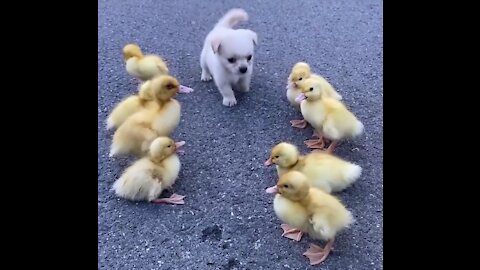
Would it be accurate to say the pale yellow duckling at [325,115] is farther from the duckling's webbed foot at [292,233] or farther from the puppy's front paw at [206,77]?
the puppy's front paw at [206,77]

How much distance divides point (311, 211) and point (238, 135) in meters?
0.46

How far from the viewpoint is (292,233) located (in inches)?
48.4

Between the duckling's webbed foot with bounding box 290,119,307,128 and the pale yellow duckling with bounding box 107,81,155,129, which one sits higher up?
the pale yellow duckling with bounding box 107,81,155,129

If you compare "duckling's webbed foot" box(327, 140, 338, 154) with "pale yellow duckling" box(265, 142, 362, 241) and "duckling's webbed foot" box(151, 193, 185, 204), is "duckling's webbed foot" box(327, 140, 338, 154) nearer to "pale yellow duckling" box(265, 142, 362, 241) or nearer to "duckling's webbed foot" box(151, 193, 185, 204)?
Result: "pale yellow duckling" box(265, 142, 362, 241)

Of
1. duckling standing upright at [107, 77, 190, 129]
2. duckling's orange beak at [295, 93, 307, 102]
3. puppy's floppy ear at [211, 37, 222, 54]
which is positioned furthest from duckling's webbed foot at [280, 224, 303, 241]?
puppy's floppy ear at [211, 37, 222, 54]

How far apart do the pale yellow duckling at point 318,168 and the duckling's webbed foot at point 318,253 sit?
80 mm

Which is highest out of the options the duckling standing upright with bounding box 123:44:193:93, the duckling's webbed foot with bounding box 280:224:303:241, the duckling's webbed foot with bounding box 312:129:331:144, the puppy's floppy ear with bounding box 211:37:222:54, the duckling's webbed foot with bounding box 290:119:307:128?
the puppy's floppy ear with bounding box 211:37:222:54

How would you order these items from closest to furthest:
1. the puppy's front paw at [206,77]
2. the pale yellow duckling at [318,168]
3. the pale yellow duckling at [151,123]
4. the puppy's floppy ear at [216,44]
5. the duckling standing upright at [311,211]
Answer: the duckling standing upright at [311,211], the pale yellow duckling at [318,168], the pale yellow duckling at [151,123], the puppy's floppy ear at [216,44], the puppy's front paw at [206,77]

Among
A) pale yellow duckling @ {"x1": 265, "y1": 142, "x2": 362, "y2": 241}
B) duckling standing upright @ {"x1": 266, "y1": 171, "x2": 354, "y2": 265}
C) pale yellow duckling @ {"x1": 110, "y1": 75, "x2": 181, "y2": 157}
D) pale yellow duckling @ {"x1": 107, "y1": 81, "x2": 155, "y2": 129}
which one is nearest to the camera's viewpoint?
duckling standing upright @ {"x1": 266, "y1": 171, "x2": 354, "y2": 265}

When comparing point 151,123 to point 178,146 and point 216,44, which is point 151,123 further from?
point 216,44

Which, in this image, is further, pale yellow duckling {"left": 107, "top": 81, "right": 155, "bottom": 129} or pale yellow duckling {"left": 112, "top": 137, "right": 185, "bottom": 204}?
pale yellow duckling {"left": 107, "top": 81, "right": 155, "bottom": 129}

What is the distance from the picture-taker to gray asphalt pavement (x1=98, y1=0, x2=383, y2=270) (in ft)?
3.96

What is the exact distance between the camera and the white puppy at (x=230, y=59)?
1578 millimetres

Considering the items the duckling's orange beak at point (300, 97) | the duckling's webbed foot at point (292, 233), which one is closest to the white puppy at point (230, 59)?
the duckling's orange beak at point (300, 97)
